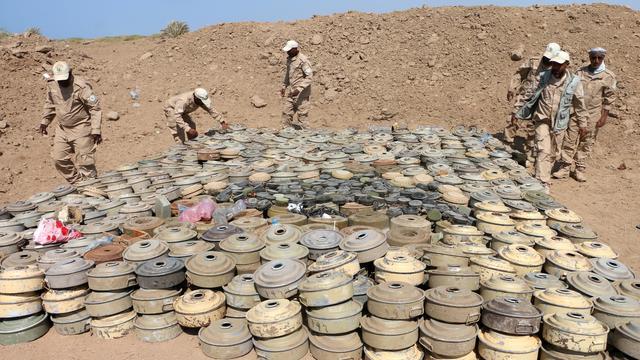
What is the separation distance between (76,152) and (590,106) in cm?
967

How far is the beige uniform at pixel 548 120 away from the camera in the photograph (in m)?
7.91

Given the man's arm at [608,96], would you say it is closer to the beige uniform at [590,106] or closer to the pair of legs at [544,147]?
the beige uniform at [590,106]

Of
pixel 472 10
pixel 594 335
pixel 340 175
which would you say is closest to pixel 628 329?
pixel 594 335

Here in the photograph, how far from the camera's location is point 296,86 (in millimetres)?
11906

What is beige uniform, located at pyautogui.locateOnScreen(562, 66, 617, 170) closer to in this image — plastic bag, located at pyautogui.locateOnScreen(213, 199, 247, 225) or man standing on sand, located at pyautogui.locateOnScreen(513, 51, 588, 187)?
man standing on sand, located at pyautogui.locateOnScreen(513, 51, 588, 187)

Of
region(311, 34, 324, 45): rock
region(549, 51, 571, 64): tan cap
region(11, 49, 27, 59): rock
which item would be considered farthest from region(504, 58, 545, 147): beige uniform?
region(11, 49, 27, 59): rock

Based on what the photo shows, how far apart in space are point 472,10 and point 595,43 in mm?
4387

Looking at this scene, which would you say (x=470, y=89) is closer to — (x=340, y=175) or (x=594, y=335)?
(x=340, y=175)

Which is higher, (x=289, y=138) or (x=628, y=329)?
(x=289, y=138)

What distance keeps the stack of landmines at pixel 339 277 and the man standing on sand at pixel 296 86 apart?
18.2 feet

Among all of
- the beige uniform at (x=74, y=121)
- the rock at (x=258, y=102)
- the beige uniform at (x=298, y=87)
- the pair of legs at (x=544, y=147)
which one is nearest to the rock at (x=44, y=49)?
the rock at (x=258, y=102)

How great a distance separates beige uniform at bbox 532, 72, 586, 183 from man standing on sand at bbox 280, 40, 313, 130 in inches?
216

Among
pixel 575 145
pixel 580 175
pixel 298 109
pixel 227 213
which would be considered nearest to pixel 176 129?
pixel 298 109

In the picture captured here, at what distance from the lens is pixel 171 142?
12.9m
